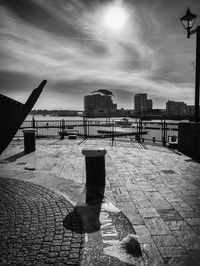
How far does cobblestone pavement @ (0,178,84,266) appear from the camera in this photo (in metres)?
2.41

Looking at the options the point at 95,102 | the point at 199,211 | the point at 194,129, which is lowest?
the point at 199,211

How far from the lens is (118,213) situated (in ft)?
12.0

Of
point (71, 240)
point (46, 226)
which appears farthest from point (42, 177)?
point (71, 240)

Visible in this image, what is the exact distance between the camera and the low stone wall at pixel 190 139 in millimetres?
8828

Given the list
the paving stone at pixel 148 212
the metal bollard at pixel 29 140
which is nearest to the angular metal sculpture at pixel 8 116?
the paving stone at pixel 148 212

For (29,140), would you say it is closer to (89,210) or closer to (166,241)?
(89,210)

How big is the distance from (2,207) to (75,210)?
1362 millimetres

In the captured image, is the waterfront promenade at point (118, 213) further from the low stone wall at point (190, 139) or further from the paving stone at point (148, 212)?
the low stone wall at point (190, 139)

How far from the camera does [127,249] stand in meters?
2.65

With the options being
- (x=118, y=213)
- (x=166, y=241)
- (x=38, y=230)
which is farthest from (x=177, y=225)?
(x=38, y=230)

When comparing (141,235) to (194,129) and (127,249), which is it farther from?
(194,129)

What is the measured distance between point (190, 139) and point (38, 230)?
27.7 ft

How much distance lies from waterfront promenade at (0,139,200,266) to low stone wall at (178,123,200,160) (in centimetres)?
236

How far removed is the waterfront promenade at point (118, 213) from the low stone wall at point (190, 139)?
2.36 metres
